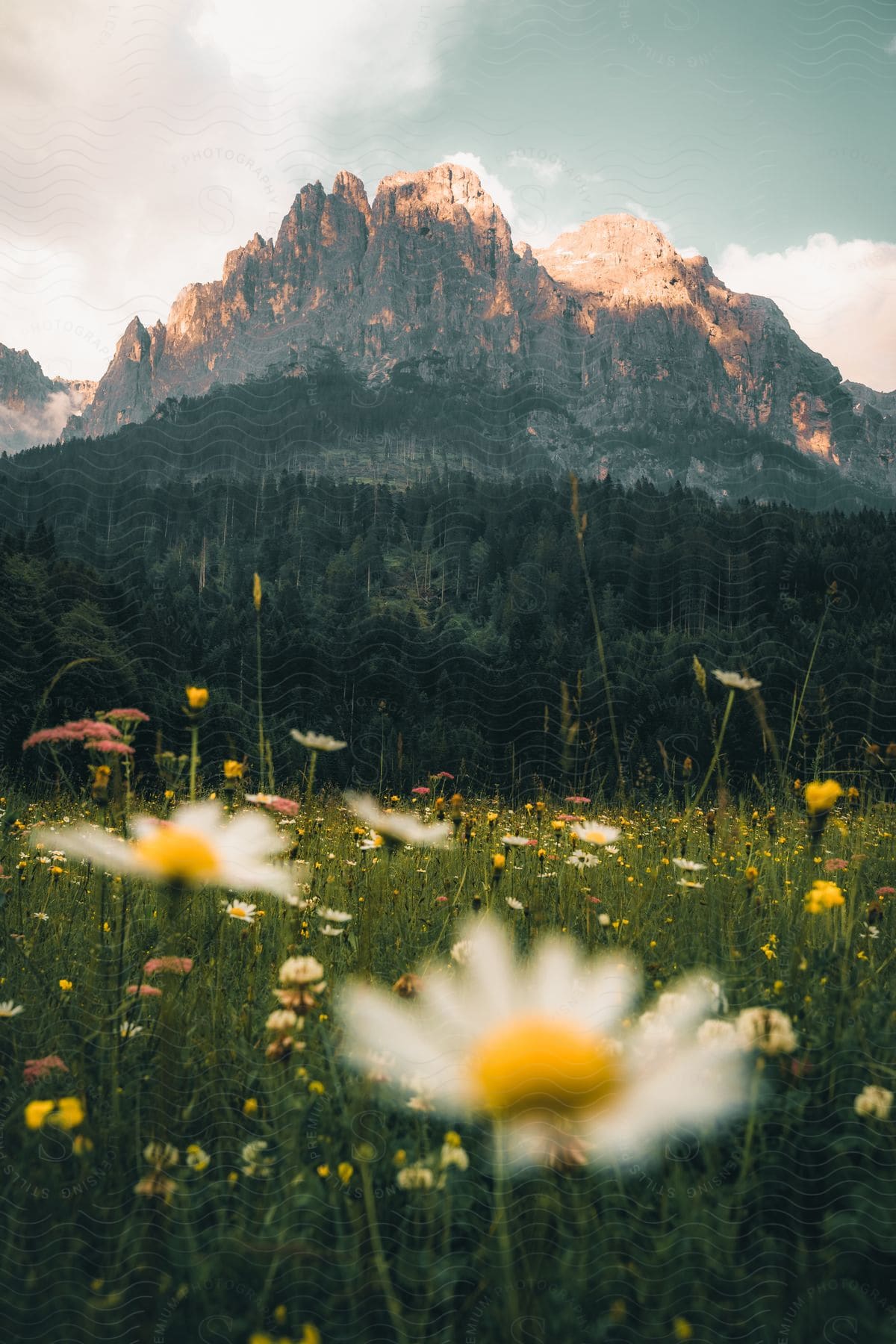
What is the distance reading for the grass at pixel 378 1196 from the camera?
2.71 feet

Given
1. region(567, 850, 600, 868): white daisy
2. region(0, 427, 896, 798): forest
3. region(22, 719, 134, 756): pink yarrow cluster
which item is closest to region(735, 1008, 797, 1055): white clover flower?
region(0, 427, 896, 798): forest

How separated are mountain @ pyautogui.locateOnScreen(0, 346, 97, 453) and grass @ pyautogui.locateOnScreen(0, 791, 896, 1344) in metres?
143

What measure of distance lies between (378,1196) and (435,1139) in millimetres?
155

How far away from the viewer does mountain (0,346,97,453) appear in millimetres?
135625

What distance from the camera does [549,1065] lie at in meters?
0.65

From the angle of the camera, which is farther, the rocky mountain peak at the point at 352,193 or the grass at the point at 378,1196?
the rocky mountain peak at the point at 352,193

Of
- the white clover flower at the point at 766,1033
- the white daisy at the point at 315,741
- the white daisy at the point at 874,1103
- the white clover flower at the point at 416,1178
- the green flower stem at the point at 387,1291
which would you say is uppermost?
the white daisy at the point at 315,741

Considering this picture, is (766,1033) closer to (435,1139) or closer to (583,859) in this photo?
(435,1139)

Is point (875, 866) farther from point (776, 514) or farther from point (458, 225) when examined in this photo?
point (458, 225)

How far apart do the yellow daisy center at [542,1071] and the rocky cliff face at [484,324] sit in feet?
643

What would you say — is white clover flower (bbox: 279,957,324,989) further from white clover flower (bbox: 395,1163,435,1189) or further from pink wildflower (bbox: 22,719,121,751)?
pink wildflower (bbox: 22,719,121,751)

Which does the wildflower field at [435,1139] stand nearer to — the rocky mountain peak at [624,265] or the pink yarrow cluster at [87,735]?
the pink yarrow cluster at [87,735]

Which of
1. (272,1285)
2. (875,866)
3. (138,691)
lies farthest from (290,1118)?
(138,691)

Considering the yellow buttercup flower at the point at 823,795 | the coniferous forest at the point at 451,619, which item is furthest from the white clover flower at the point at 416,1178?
the coniferous forest at the point at 451,619
